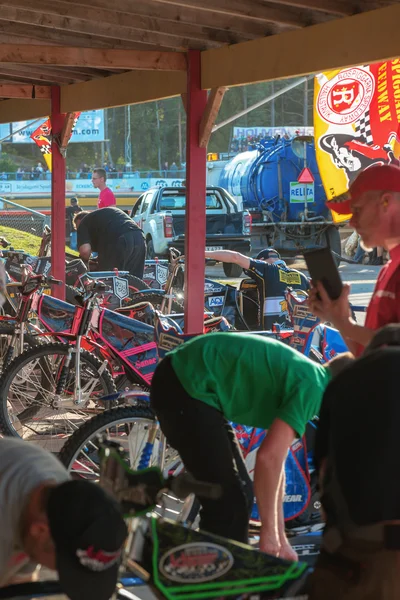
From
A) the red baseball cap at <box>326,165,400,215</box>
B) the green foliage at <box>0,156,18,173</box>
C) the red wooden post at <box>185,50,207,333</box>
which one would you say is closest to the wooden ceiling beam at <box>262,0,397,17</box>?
the red wooden post at <box>185,50,207,333</box>

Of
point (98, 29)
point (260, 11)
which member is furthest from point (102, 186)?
point (260, 11)

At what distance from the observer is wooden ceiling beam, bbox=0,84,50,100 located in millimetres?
10086

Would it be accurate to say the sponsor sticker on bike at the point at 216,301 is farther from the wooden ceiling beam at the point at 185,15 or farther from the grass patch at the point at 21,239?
the grass patch at the point at 21,239

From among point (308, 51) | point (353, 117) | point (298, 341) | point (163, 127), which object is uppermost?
point (163, 127)

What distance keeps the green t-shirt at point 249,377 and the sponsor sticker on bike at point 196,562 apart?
0.98 meters

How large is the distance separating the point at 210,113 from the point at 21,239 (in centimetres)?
1538

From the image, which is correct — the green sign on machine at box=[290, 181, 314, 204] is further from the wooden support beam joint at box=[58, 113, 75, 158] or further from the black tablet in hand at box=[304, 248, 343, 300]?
the black tablet in hand at box=[304, 248, 343, 300]

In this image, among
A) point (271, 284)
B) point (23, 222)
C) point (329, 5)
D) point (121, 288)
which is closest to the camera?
point (329, 5)

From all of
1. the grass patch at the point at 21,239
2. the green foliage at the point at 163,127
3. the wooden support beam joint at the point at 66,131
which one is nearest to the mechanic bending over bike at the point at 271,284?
the wooden support beam joint at the point at 66,131

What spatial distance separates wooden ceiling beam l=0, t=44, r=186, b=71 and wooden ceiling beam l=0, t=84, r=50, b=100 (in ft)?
9.45

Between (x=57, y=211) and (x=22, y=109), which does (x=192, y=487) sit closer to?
(x=57, y=211)

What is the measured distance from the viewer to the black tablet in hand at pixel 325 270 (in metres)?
2.96

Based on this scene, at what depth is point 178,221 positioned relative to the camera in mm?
A: 22453

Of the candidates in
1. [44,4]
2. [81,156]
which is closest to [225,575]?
[44,4]
